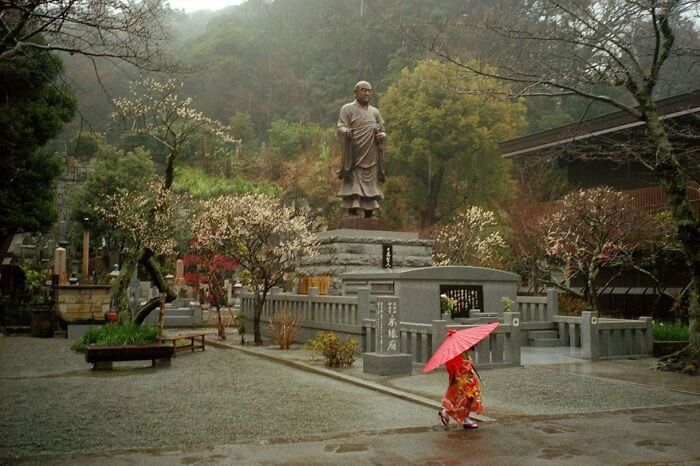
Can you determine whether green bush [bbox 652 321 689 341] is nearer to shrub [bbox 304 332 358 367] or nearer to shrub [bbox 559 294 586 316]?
shrub [bbox 559 294 586 316]

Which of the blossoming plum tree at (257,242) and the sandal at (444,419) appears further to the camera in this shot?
the blossoming plum tree at (257,242)

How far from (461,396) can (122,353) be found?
7557 millimetres

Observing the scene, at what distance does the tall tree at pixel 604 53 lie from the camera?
1199 centimetres

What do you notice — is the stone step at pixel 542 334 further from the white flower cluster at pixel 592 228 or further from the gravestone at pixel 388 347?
the gravestone at pixel 388 347

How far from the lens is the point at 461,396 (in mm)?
7164

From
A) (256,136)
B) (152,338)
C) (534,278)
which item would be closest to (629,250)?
(534,278)

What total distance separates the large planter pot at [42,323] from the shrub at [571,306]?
16395 mm

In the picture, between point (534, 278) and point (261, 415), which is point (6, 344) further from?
point (534, 278)

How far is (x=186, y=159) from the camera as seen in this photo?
47.5 m

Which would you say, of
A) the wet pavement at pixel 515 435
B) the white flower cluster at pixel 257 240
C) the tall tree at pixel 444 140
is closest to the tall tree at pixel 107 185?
the tall tree at pixel 444 140

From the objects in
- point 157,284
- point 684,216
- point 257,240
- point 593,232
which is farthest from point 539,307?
point 157,284

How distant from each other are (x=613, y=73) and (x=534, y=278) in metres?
13.4

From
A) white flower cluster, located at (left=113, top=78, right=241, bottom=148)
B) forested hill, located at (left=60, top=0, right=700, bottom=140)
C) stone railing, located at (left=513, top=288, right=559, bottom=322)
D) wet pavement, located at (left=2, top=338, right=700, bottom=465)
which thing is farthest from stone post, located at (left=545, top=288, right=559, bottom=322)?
forested hill, located at (left=60, top=0, right=700, bottom=140)

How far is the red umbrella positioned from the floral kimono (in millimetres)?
185
